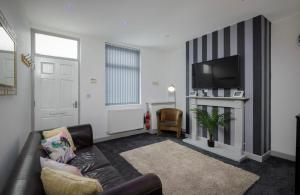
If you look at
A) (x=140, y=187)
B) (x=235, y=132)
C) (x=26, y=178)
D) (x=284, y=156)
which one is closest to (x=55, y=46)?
(x=26, y=178)

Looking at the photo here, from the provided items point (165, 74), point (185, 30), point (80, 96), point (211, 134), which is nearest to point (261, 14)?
point (185, 30)

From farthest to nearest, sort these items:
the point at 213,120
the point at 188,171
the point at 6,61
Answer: the point at 213,120 < the point at 188,171 < the point at 6,61

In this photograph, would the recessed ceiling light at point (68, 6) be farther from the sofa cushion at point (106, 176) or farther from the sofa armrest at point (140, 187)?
the sofa armrest at point (140, 187)

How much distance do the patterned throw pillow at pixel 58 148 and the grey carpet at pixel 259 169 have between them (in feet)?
3.05

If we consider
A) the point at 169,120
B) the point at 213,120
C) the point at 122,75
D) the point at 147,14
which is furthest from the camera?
the point at 169,120

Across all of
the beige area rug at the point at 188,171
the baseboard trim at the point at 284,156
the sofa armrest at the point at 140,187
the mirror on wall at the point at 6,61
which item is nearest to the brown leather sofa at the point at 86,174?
the sofa armrest at the point at 140,187

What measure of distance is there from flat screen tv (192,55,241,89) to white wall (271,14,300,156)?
69 centimetres

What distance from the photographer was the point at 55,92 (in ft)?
11.1

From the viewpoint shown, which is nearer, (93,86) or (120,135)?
(93,86)

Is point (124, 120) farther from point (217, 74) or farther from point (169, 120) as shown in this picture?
point (217, 74)

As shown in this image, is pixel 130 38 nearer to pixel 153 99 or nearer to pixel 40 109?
pixel 153 99

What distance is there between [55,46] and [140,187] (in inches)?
146

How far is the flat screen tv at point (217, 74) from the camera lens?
3.09 meters

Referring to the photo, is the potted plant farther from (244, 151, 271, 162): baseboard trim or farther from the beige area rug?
(244, 151, 271, 162): baseboard trim
